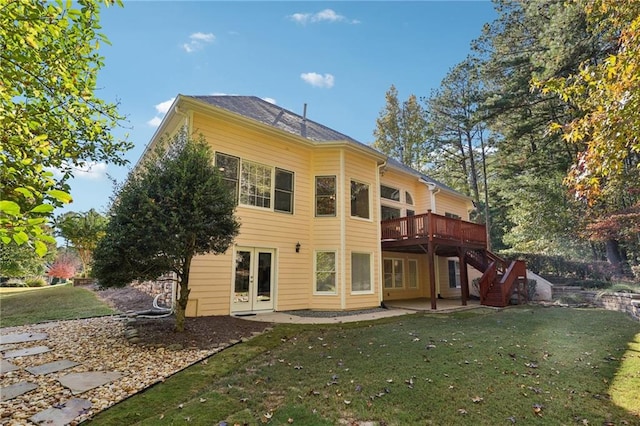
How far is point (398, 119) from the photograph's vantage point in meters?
27.2

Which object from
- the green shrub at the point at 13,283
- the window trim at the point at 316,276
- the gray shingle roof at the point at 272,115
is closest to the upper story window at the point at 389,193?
the gray shingle roof at the point at 272,115

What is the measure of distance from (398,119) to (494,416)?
86.5 ft

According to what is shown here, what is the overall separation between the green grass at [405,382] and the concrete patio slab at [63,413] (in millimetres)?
272

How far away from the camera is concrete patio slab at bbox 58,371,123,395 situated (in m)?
3.92

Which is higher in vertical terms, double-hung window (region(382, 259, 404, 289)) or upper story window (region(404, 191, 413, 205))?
upper story window (region(404, 191, 413, 205))

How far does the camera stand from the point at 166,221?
5887mm

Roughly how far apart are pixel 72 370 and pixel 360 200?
9.28m

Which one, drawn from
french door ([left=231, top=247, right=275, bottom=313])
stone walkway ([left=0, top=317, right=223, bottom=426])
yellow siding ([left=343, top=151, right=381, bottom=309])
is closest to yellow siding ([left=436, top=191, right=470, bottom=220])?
yellow siding ([left=343, top=151, right=381, bottom=309])

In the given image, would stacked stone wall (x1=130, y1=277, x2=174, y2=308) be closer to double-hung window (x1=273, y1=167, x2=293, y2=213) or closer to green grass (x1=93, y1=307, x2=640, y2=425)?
green grass (x1=93, y1=307, x2=640, y2=425)

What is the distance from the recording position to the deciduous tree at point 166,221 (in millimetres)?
5887

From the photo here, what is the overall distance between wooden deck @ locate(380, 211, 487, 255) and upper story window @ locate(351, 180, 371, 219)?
4.51 feet

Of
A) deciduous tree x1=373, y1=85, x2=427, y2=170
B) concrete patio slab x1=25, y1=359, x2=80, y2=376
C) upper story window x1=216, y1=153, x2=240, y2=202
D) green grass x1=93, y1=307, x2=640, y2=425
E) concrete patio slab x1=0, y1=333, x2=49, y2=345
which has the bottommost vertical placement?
green grass x1=93, y1=307, x2=640, y2=425

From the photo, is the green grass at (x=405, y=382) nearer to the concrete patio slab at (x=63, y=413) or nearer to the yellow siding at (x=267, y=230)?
the concrete patio slab at (x=63, y=413)

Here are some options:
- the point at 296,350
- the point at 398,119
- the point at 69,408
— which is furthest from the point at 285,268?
the point at 398,119
